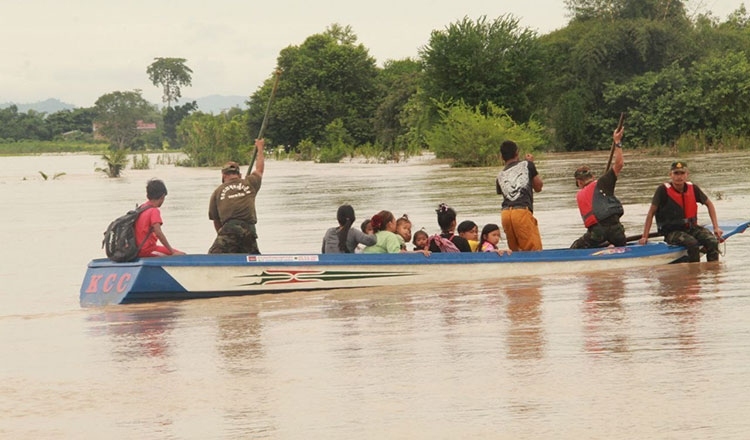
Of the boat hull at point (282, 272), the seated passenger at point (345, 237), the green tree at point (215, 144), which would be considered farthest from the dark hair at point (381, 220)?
the green tree at point (215, 144)

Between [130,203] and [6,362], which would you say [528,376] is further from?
[130,203]

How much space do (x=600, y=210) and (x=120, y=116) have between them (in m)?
142

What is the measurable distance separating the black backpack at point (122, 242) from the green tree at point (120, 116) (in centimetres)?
13342

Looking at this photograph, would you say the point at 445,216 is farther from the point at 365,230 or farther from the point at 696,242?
the point at 696,242

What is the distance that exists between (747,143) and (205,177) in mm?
22417

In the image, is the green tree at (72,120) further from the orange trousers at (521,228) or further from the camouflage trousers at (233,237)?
the orange trousers at (521,228)

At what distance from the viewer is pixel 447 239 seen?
42.8 feet

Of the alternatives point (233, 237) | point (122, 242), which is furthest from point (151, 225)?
point (233, 237)

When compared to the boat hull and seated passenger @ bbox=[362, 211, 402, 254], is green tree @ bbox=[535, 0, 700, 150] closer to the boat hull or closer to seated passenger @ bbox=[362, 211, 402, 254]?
seated passenger @ bbox=[362, 211, 402, 254]

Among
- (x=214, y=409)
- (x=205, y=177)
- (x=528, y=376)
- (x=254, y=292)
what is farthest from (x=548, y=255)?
(x=205, y=177)

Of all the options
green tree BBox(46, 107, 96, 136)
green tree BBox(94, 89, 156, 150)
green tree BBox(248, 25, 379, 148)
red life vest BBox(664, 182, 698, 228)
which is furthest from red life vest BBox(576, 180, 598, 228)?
green tree BBox(46, 107, 96, 136)

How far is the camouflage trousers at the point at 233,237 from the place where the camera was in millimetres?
12922

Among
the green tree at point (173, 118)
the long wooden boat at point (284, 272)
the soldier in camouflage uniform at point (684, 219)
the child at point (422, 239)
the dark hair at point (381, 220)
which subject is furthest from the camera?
the green tree at point (173, 118)

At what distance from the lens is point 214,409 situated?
734cm
